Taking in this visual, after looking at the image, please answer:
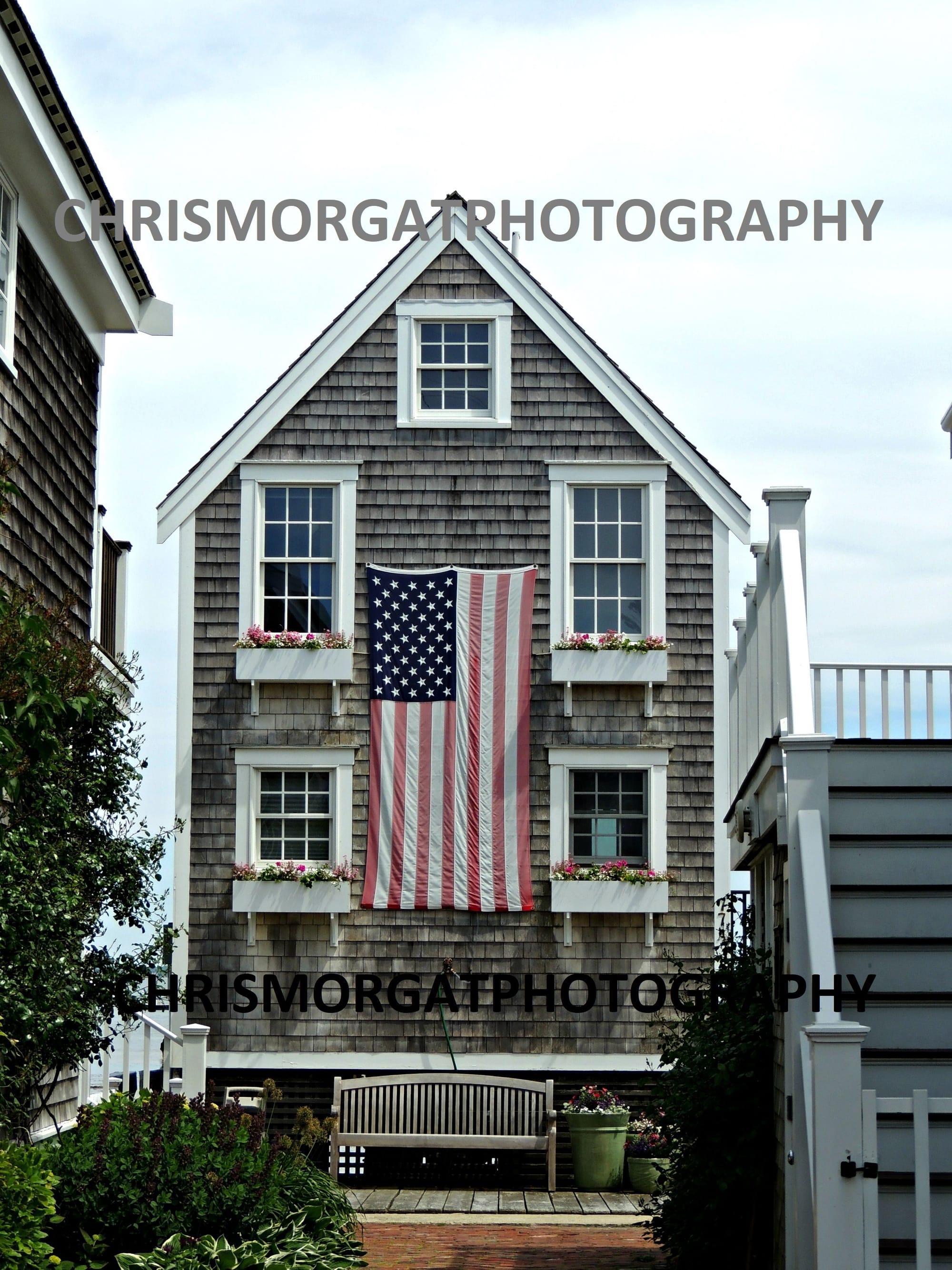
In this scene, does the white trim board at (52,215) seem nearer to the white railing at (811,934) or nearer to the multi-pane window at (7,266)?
the multi-pane window at (7,266)

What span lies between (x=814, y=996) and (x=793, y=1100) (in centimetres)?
44

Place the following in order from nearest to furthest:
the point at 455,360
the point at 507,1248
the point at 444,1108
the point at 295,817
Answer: the point at 507,1248
the point at 444,1108
the point at 295,817
the point at 455,360

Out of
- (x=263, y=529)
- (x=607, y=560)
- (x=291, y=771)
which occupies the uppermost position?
(x=263, y=529)

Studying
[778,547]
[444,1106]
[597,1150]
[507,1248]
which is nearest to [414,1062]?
[444,1106]

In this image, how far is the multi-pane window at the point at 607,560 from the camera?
1508 cm

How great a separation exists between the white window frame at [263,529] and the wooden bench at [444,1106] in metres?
4.20

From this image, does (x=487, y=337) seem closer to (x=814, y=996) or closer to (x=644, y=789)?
(x=644, y=789)

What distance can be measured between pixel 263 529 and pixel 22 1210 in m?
9.80

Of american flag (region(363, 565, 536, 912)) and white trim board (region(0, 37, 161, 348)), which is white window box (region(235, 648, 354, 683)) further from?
white trim board (region(0, 37, 161, 348))

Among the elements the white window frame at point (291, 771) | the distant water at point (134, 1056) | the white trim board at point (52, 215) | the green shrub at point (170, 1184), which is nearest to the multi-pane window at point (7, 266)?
the white trim board at point (52, 215)

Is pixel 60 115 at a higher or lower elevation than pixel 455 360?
lower

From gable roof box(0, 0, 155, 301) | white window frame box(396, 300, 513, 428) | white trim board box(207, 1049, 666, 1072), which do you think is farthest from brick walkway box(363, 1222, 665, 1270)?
white window frame box(396, 300, 513, 428)

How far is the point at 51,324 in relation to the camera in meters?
11.0

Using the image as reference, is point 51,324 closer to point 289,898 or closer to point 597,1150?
point 289,898
